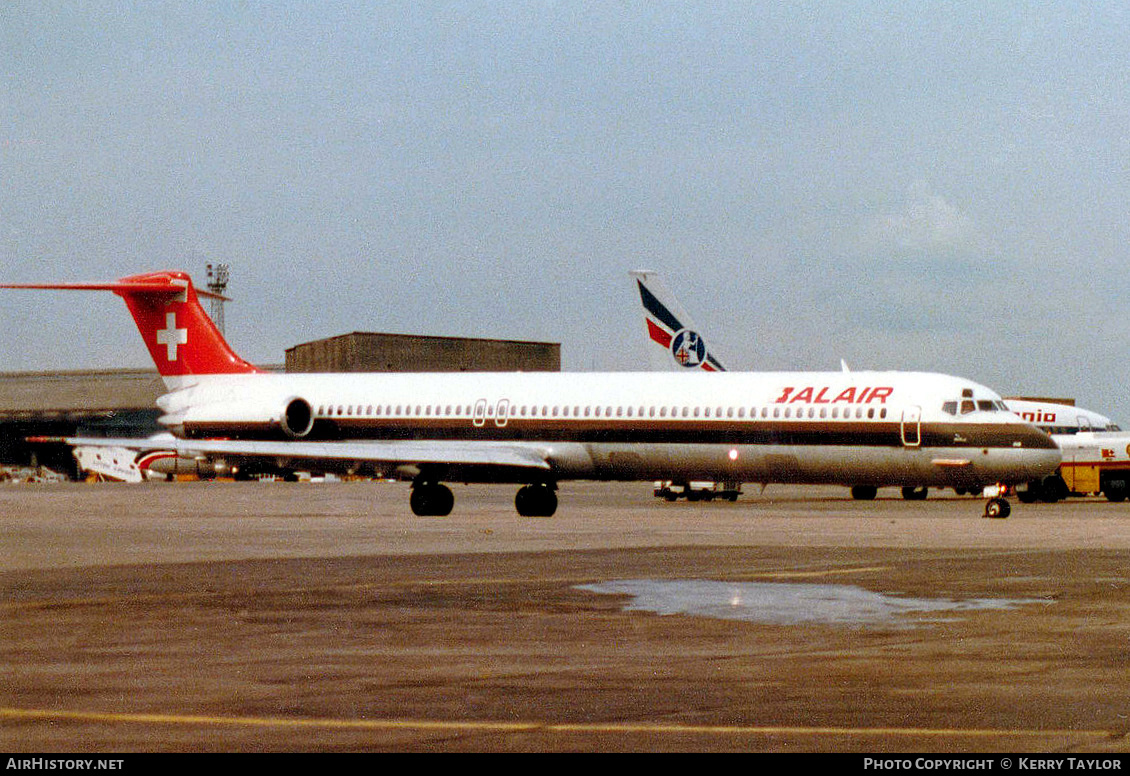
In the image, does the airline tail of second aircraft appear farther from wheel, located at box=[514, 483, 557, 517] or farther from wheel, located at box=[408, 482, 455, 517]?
wheel, located at box=[408, 482, 455, 517]

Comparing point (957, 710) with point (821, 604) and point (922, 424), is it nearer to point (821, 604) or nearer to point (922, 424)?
point (821, 604)

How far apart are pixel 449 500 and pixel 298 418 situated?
540cm

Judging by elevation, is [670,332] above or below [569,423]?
above

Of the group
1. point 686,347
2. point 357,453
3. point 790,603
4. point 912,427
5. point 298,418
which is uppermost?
point 686,347

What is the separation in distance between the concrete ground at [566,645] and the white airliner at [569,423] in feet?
28.3

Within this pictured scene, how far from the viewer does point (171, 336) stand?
42.6m

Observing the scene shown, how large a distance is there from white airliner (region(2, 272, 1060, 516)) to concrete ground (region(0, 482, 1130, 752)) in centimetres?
862

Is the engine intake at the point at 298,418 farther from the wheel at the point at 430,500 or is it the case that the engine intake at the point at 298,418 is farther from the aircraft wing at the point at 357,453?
the wheel at the point at 430,500

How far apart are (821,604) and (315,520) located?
66.3 feet

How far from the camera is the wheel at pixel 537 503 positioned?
1400 inches

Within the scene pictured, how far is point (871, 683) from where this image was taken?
9.06 m

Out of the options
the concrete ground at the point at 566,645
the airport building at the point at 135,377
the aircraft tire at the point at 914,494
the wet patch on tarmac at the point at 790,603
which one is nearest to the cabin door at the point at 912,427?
the concrete ground at the point at 566,645

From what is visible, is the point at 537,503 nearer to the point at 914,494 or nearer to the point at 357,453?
the point at 357,453

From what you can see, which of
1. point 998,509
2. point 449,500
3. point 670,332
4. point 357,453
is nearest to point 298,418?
point 357,453
